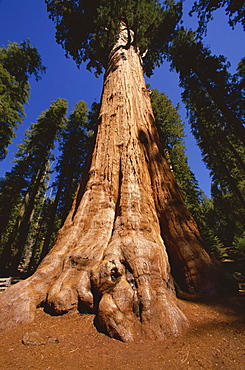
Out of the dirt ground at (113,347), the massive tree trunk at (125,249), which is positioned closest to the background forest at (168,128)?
the massive tree trunk at (125,249)

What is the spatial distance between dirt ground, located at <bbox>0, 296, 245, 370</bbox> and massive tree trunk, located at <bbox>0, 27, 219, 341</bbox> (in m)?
0.16

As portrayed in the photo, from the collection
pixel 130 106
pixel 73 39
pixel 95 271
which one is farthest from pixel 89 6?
pixel 95 271

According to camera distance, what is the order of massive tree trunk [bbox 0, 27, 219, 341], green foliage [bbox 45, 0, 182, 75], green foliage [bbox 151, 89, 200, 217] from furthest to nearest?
green foliage [bbox 151, 89, 200, 217], green foliage [bbox 45, 0, 182, 75], massive tree trunk [bbox 0, 27, 219, 341]

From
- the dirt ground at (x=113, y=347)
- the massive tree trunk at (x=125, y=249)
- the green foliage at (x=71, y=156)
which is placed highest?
the green foliage at (x=71, y=156)

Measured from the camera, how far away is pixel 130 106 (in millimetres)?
5457

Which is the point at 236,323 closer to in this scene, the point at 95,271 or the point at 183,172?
the point at 95,271

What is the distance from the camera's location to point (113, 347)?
6.59 ft

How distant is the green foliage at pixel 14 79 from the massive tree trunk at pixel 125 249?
8.45 meters

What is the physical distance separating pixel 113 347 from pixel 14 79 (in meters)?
14.8

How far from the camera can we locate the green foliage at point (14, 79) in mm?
10336

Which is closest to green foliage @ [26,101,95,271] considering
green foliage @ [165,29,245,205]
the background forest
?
the background forest

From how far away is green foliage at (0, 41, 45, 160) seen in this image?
10.3 meters

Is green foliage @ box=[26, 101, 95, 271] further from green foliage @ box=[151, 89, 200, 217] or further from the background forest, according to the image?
green foliage @ box=[151, 89, 200, 217]

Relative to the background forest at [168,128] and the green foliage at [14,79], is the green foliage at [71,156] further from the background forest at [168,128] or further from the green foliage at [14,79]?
the green foliage at [14,79]
